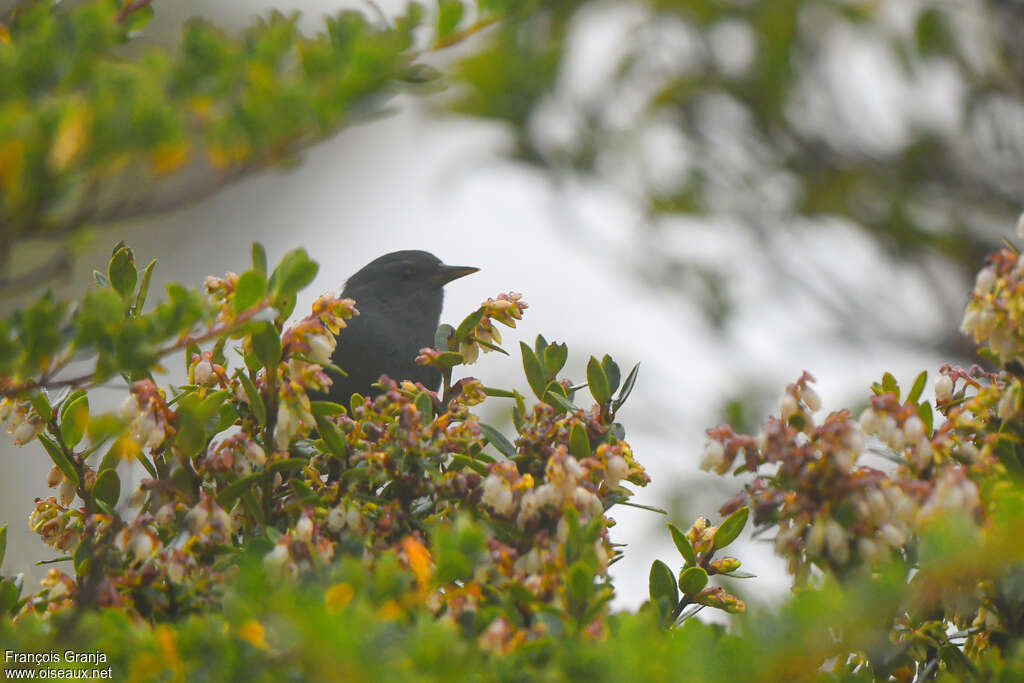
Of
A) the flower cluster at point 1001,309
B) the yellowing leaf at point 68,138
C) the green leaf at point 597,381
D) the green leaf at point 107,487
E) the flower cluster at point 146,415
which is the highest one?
the yellowing leaf at point 68,138

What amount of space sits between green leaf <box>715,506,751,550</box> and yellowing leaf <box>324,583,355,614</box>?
903mm

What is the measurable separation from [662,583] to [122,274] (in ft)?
3.85

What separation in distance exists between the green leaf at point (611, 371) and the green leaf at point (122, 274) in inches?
37.1

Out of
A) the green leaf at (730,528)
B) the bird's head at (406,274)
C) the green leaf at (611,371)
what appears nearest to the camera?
the green leaf at (730,528)

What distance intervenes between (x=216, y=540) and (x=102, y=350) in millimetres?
422

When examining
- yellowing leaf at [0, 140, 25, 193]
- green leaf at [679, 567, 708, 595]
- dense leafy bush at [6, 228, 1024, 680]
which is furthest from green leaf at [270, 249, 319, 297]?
green leaf at [679, 567, 708, 595]

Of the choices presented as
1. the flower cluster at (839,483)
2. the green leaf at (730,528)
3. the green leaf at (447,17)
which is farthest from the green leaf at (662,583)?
the green leaf at (447,17)

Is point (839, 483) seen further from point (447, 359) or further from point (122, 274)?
point (122, 274)

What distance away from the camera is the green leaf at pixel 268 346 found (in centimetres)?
194

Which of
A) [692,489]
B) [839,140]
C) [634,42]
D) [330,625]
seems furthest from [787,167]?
[330,625]

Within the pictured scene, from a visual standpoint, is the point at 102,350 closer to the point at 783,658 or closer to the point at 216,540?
the point at 216,540

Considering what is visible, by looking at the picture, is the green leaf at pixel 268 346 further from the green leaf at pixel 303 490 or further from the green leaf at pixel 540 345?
Result: the green leaf at pixel 540 345

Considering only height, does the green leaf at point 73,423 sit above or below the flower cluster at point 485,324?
below

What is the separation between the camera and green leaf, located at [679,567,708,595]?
2055 millimetres
